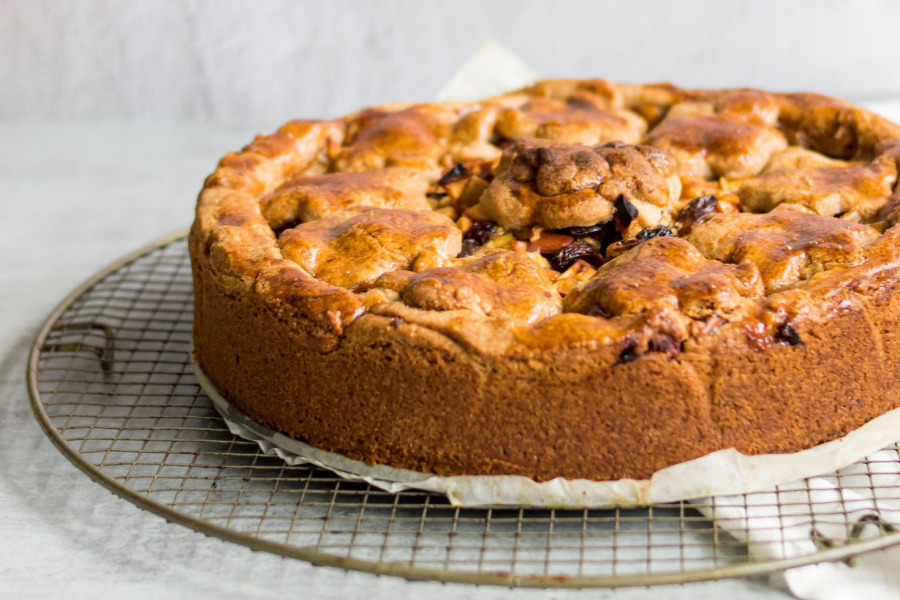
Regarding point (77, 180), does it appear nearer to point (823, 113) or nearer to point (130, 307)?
point (130, 307)

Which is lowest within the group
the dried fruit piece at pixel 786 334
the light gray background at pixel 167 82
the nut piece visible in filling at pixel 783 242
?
the light gray background at pixel 167 82

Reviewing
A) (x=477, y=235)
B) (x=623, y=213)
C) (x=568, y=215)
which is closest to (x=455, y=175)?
(x=477, y=235)

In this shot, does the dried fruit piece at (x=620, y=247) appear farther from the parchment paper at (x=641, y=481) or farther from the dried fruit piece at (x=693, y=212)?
the parchment paper at (x=641, y=481)

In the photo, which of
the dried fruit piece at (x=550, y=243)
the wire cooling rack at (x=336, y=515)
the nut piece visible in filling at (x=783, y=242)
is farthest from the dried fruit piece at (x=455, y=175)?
the wire cooling rack at (x=336, y=515)

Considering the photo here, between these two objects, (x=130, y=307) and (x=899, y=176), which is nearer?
(x=899, y=176)

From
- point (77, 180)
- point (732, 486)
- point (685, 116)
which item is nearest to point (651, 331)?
point (732, 486)

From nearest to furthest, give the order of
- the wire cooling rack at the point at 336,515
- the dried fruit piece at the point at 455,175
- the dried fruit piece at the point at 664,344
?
1. the wire cooling rack at the point at 336,515
2. the dried fruit piece at the point at 664,344
3. the dried fruit piece at the point at 455,175
